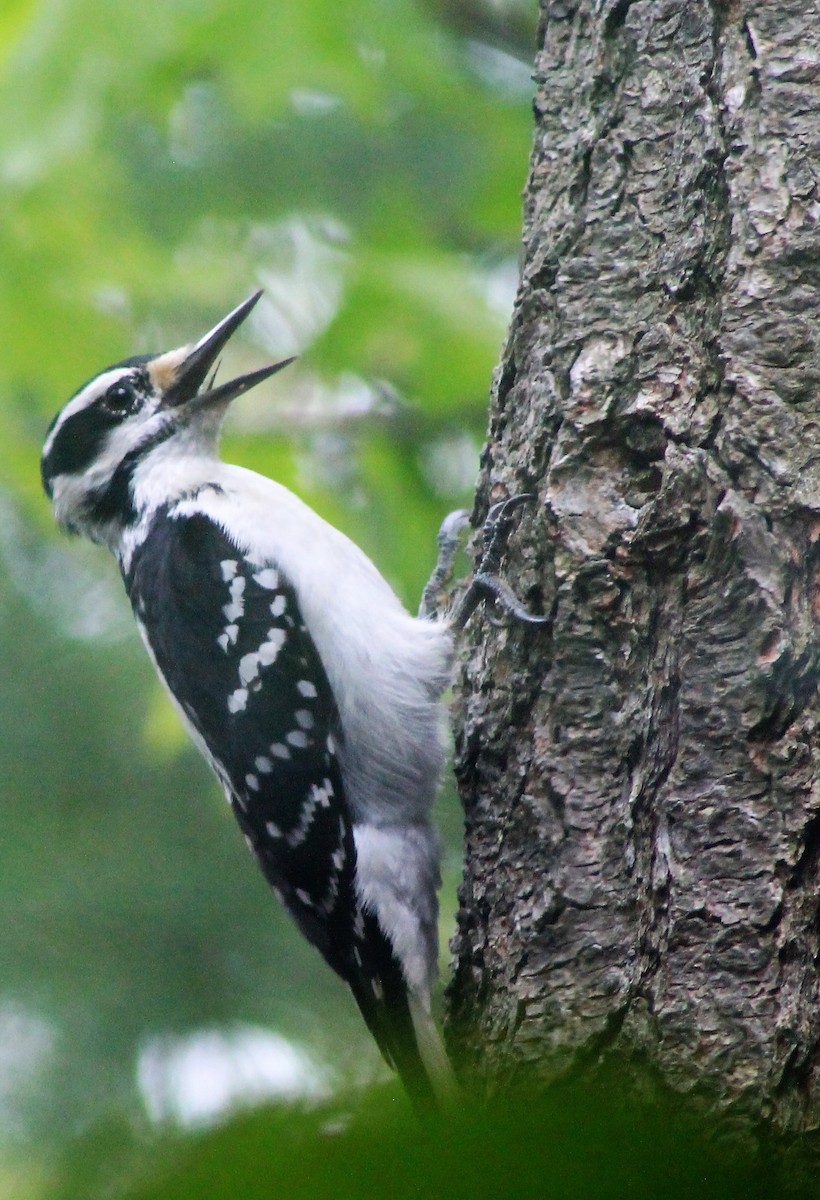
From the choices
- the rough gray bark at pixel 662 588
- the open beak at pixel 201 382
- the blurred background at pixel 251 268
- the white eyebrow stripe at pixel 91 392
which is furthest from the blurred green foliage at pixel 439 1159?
the white eyebrow stripe at pixel 91 392

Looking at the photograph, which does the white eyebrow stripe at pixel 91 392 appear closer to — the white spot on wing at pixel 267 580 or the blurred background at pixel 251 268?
the blurred background at pixel 251 268

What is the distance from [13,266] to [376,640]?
5.56 ft

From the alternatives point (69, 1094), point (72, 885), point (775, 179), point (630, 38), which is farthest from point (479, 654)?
point (69, 1094)

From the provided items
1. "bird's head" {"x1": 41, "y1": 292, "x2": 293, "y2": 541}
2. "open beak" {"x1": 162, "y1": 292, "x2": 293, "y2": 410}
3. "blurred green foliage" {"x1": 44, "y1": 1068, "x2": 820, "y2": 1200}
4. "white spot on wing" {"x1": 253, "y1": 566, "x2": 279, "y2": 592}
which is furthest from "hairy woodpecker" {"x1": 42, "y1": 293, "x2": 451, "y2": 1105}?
"blurred green foliage" {"x1": 44, "y1": 1068, "x2": 820, "y2": 1200}

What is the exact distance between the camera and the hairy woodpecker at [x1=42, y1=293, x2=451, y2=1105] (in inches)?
122

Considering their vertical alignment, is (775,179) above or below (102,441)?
below

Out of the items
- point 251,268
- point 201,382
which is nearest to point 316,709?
point 201,382

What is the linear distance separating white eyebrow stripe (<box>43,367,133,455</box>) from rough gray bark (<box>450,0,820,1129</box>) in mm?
1483

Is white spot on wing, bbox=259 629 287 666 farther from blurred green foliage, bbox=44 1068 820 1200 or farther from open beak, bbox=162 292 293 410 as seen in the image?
blurred green foliage, bbox=44 1068 820 1200

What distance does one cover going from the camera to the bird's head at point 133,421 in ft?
12.4

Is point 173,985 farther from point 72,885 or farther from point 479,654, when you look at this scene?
point 479,654

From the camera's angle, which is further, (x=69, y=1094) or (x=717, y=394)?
(x=69, y=1094)

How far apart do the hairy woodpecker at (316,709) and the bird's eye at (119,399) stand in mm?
447

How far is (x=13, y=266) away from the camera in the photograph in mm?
3811
